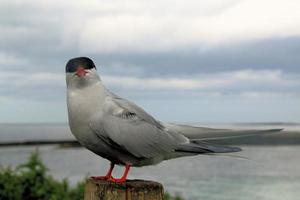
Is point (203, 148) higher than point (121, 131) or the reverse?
the reverse

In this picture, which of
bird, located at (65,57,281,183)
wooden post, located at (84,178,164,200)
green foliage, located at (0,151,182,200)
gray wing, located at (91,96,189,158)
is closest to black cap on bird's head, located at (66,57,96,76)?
bird, located at (65,57,281,183)

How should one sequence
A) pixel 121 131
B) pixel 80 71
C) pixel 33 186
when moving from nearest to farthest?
pixel 80 71, pixel 121 131, pixel 33 186

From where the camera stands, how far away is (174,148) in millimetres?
5125

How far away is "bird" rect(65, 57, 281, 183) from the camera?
4.83 meters

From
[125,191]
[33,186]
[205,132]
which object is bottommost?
[33,186]

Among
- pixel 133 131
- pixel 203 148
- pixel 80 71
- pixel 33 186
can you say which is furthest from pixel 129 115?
pixel 33 186

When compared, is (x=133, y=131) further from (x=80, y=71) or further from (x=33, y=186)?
(x=33, y=186)

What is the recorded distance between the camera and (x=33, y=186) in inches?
400

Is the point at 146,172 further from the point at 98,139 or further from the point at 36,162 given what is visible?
the point at 98,139

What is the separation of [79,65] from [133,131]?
0.82 metres

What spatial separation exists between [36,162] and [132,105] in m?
5.81

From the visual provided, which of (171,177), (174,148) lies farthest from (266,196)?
(174,148)

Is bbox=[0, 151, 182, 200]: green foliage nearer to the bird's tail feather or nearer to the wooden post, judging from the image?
the bird's tail feather

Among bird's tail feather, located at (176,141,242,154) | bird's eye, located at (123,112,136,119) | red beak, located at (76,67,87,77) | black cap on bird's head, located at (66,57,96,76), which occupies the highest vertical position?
black cap on bird's head, located at (66,57,96,76)
